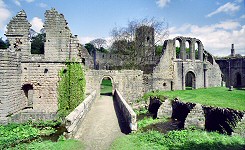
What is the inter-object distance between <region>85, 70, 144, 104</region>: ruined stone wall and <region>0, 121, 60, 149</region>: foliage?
735 centimetres

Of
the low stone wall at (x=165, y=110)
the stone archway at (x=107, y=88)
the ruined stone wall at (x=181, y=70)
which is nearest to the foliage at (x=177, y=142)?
the low stone wall at (x=165, y=110)

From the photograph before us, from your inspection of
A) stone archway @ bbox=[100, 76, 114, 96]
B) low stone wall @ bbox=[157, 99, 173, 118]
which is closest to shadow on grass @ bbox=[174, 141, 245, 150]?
low stone wall @ bbox=[157, 99, 173, 118]

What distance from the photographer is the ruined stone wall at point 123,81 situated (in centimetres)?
2095

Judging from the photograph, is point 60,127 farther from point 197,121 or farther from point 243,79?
point 243,79

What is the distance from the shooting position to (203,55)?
1174 inches

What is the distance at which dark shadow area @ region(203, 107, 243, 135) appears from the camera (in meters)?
11.2

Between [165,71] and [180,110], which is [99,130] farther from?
[165,71]

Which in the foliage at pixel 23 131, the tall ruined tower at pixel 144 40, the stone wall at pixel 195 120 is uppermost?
the tall ruined tower at pixel 144 40

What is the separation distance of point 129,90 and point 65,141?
46.8 ft

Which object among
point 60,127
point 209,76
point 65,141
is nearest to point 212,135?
Answer: point 65,141

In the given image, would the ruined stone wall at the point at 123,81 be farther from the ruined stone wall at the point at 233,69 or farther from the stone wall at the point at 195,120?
the ruined stone wall at the point at 233,69

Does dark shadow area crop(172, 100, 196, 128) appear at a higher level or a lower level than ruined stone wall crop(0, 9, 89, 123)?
lower

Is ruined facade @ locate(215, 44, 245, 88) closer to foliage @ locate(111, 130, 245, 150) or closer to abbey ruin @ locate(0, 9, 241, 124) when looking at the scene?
abbey ruin @ locate(0, 9, 241, 124)

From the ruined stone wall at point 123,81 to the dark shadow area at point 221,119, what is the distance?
30.9 ft
